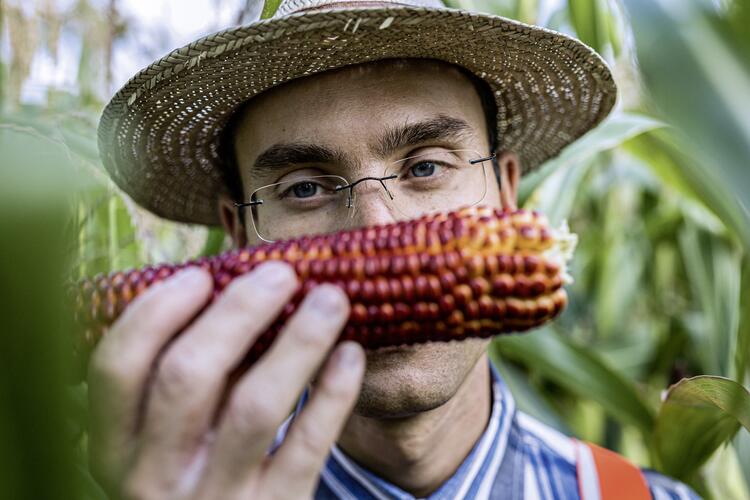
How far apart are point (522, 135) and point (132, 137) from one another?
3.66 ft

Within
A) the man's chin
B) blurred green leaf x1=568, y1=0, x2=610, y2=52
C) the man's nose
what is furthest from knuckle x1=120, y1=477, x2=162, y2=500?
blurred green leaf x1=568, y1=0, x2=610, y2=52

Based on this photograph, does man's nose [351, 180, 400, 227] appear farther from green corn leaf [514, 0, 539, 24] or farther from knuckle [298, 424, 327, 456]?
green corn leaf [514, 0, 539, 24]

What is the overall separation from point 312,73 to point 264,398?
3.01 feet

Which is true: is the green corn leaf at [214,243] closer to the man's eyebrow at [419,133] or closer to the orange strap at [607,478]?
the man's eyebrow at [419,133]

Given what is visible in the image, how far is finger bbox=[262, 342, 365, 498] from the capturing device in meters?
0.73

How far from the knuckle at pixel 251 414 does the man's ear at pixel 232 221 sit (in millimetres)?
1098

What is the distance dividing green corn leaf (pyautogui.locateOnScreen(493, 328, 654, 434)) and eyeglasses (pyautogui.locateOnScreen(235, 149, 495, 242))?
719 mm

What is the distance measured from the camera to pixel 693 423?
4.86 ft

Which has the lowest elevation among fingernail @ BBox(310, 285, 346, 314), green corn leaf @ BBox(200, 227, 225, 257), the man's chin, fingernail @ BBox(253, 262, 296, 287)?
green corn leaf @ BBox(200, 227, 225, 257)

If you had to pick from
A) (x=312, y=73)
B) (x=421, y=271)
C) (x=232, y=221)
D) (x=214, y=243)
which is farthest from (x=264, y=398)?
(x=214, y=243)

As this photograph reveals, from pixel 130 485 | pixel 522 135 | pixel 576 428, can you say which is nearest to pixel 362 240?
pixel 130 485

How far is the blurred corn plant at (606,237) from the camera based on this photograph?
567 mm

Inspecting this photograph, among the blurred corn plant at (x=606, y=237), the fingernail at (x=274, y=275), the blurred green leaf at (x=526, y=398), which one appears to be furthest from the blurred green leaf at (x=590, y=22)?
the fingernail at (x=274, y=275)

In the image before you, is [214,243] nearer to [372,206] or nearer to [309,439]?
[372,206]
